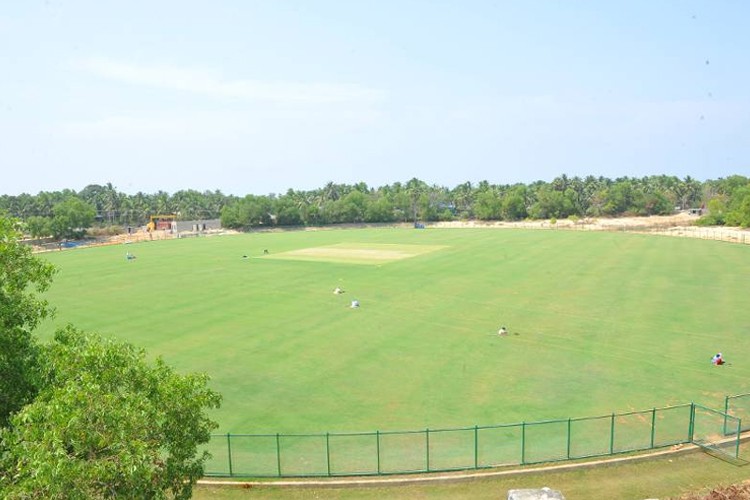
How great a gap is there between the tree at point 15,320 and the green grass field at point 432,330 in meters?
11.9

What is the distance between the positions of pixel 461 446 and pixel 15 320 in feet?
57.0

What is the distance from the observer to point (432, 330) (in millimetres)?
41875

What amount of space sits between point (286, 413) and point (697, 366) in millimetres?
24082

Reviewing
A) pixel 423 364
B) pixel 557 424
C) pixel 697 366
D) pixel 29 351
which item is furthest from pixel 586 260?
pixel 29 351

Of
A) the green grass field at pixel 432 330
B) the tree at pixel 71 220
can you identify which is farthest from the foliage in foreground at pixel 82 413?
the tree at pixel 71 220

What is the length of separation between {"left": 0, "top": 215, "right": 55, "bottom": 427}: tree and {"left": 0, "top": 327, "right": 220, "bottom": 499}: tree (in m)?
1.25

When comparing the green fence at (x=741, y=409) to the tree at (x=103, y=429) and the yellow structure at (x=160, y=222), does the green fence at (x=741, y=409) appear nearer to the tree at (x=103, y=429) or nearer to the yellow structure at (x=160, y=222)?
the tree at (x=103, y=429)

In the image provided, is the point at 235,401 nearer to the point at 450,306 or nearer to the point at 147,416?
the point at 147,416

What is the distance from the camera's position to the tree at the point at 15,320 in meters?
15.1

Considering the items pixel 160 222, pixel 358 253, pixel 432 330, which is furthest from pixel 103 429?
pixel 160 222

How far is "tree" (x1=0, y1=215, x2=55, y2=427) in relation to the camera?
15.1 meters

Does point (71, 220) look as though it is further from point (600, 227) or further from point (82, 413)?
point (82, 413)

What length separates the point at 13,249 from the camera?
1598cm

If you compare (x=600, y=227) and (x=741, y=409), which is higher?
(x=600, y=227)
